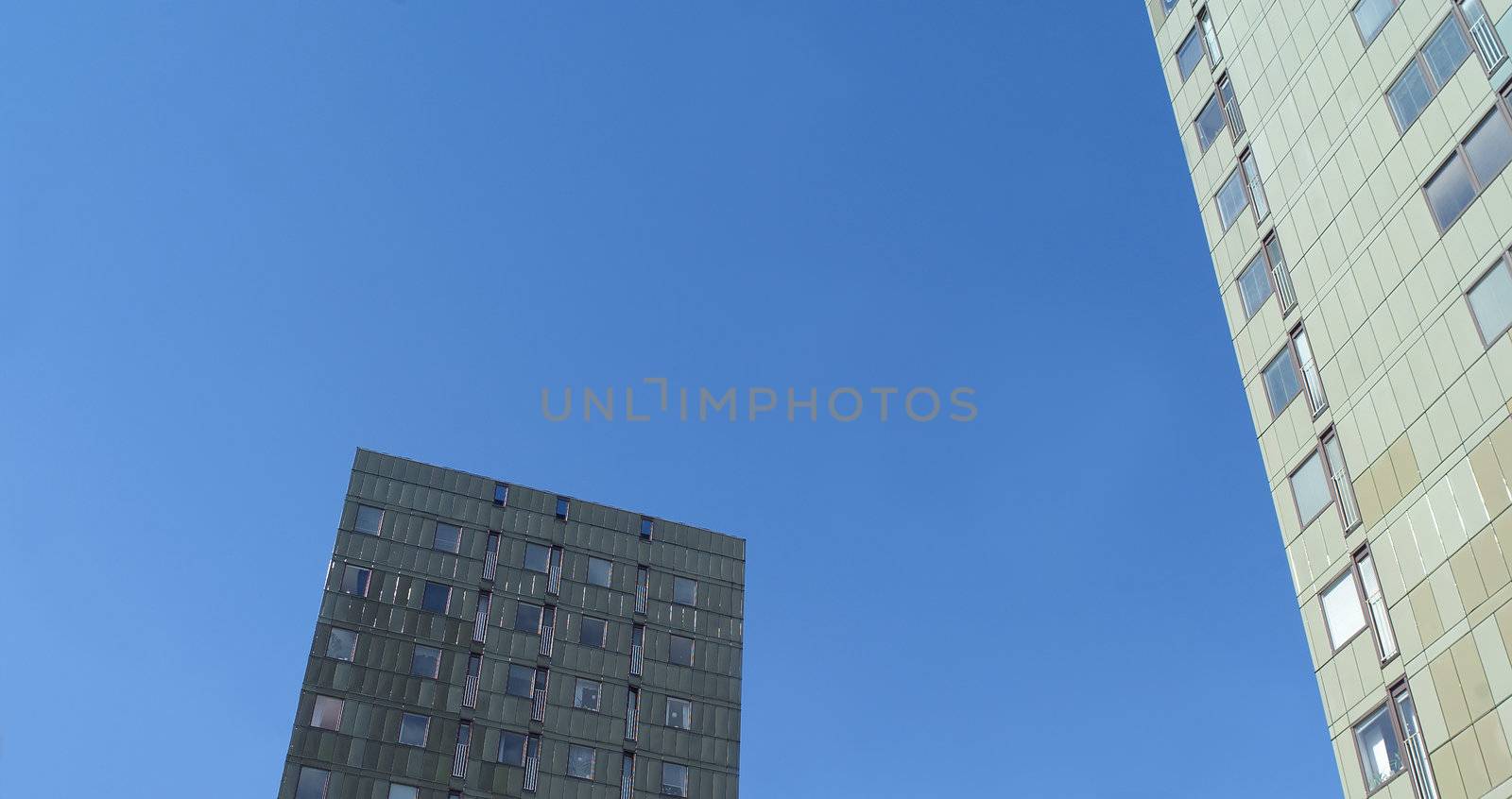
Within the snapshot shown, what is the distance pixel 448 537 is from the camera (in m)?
79.1

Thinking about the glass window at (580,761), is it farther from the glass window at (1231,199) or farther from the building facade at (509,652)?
the glass window at (1231,199)

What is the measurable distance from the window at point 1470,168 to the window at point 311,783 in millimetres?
55016

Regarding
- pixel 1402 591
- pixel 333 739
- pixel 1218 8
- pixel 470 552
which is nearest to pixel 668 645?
pixel 470 552

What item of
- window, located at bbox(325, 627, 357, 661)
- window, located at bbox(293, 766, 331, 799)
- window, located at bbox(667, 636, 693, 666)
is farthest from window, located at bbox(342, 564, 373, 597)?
window, located at bbox(667, 636, 693, 666)

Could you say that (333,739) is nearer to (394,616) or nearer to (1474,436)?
(394,616)

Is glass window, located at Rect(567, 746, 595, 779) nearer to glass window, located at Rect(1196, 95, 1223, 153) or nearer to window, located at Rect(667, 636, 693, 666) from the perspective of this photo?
window, located at Rect(667, 636, 693, 666)

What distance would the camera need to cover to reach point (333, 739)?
70.0 meters

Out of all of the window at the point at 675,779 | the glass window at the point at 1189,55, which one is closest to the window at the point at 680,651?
the window at the point at 675,779

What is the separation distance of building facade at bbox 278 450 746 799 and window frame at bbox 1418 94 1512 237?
51.7 m

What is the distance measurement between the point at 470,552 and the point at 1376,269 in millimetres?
54260

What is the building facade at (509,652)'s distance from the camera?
71.4 metres

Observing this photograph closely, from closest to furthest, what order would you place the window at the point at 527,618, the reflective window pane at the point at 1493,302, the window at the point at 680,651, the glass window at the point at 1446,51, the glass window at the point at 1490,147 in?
the reflective window pane at the point at 1493,302 → the glass window at the point at 1490,147 → the glass window at the point at 1446,51 → the window at the point at 527,618 → the window at the point at 680,651

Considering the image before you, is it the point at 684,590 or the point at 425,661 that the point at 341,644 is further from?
the point at 684,590

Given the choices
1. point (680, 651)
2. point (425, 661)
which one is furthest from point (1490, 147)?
point (425, 661)
